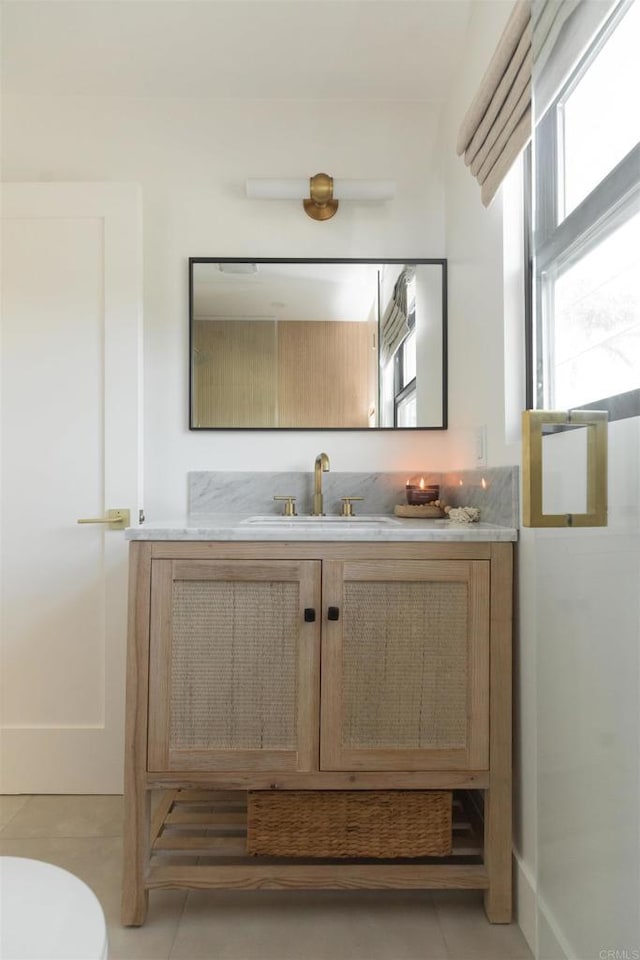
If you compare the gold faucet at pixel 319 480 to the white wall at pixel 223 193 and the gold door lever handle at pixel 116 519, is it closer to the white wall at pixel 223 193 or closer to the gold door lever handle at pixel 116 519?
the white wall at pixel 223 193

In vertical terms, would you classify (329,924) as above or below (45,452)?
below

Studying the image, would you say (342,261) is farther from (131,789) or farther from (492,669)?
(131,789)

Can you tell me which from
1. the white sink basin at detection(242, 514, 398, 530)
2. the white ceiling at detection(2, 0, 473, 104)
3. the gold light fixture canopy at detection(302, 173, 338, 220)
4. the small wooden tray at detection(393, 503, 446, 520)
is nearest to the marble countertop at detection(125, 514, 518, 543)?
the white sink basin at detection(242, 514, 398, 530)

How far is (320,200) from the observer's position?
2.08 meters

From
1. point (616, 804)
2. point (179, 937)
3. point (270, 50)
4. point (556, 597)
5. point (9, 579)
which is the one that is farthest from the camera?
point (9, 579)

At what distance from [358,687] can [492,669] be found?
33 centimetres

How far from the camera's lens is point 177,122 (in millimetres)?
2160

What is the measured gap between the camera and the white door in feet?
6.64

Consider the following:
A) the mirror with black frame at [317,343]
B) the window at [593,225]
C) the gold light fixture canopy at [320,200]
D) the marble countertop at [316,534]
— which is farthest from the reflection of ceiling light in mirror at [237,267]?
the window at [593,225]

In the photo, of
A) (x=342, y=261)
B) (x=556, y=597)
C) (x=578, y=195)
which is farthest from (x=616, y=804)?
(x=342, y=261)

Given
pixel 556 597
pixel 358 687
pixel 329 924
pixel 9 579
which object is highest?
pixel 556 597

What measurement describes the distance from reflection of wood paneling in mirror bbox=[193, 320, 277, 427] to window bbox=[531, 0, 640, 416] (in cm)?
141

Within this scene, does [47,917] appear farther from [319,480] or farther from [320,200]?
[320,200]

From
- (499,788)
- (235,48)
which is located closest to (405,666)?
(499,788)
